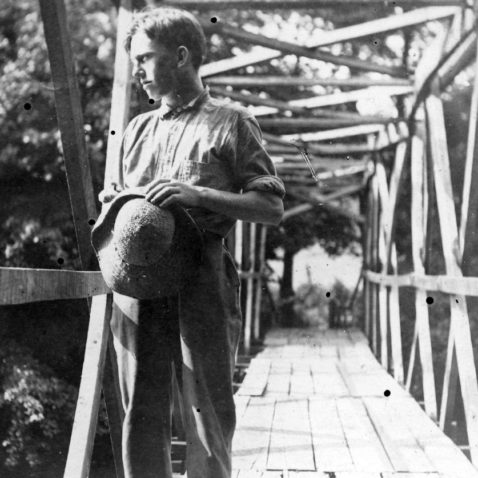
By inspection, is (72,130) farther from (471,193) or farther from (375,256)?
(375,256)

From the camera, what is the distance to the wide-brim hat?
6.95 feet

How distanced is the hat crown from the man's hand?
0.02 m

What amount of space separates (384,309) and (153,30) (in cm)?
711

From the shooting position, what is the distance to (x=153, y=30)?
2.26 m

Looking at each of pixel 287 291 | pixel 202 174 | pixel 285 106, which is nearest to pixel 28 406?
pixel 285 106

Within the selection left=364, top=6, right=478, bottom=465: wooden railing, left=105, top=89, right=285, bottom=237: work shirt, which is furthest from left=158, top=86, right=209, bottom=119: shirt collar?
left=364, top=6, right=478, bottom=465: wooden railing

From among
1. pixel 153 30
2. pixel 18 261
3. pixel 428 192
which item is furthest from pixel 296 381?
pixel 18 261

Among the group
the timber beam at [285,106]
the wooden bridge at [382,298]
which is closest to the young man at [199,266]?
the wooden bridge at [382,298]

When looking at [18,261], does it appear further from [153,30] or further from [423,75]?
[153,30]

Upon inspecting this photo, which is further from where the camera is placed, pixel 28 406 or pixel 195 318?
pixel 28 406

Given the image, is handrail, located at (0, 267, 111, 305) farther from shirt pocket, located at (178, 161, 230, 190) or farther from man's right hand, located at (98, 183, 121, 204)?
shirt pocket, located at (178, 161, 230, 190)

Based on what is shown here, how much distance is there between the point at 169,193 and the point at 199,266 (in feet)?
0.87

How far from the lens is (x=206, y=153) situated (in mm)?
2266

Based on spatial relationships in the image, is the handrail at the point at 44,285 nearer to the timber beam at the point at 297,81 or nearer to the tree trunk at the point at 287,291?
the timber beam at the point at 297,81
